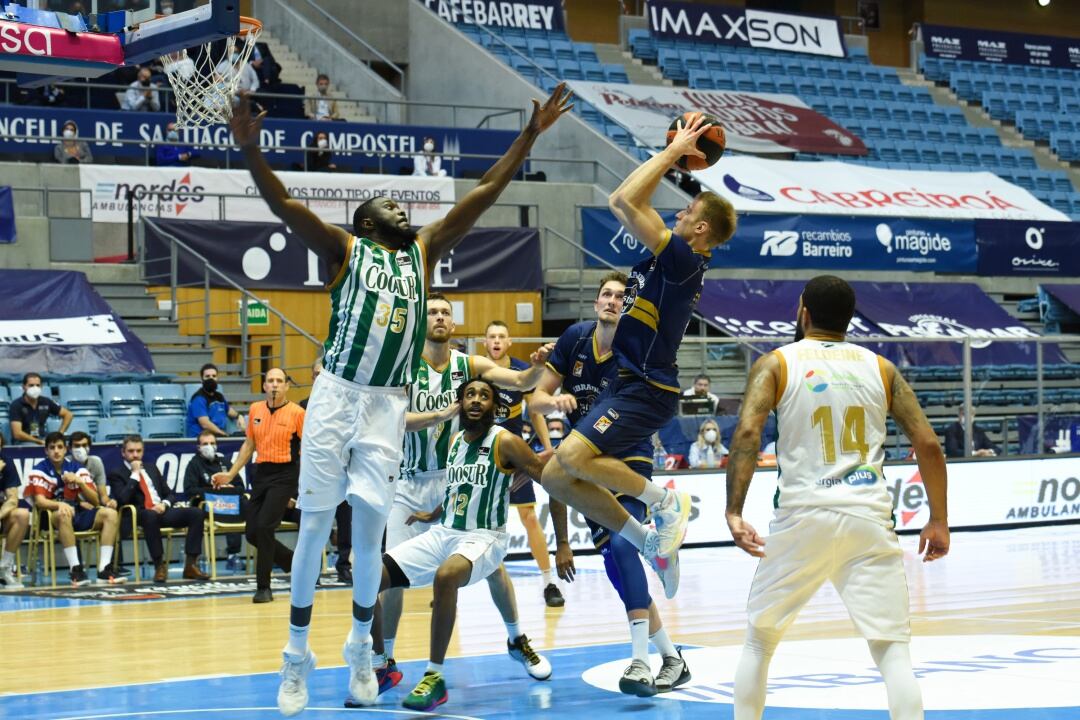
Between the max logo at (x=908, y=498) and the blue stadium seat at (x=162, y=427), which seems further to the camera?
the max logo at (x=908, y=498)

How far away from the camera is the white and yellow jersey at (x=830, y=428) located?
18.8 ft

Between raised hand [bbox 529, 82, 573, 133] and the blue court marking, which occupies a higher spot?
raised hand [bbox 529, 82, 573, 133]

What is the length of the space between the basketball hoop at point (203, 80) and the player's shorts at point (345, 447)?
14.4 ft

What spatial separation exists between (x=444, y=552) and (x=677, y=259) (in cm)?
223

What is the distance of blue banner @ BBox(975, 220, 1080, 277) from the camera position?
27.0 meters

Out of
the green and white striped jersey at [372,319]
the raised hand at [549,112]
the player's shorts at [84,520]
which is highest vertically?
the raised hand at [549,112]

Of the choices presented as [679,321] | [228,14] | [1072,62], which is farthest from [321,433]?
[1072,62]

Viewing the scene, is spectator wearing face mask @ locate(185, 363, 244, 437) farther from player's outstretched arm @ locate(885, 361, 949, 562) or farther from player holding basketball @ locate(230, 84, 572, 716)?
player's outstretched arm @ locate(885, 361, 949, 562)

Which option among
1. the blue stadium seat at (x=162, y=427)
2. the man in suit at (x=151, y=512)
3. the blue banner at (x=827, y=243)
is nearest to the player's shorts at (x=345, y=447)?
the man in suit at (x=151, y=512)

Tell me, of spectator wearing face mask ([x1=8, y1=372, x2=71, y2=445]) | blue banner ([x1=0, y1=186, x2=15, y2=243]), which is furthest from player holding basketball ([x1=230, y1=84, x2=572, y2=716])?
blue banner ([x1=0, y1=186, x2=15, y2=243])

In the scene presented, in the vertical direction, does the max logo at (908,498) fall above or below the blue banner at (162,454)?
below

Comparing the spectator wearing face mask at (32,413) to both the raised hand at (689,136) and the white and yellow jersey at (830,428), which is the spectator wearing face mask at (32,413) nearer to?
the raised hand at (689,136)

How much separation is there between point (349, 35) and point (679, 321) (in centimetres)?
2233

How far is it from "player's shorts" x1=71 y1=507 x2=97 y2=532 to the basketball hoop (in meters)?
5.21
